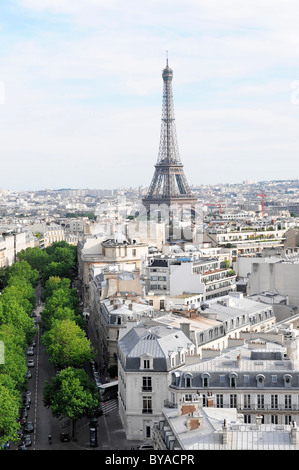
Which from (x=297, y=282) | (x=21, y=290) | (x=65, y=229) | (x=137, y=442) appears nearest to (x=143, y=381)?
(x=137, y=442)

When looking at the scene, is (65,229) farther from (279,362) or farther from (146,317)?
(279,362)

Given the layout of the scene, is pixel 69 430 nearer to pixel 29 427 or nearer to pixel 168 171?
pixel 29 427

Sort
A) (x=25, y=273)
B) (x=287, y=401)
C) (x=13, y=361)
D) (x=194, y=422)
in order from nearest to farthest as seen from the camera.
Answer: (x=194, y=422) < (x=287, y=401) < (x=13, y=361) < (x=25, y=273)

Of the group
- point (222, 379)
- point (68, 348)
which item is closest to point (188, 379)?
point (222, 379)

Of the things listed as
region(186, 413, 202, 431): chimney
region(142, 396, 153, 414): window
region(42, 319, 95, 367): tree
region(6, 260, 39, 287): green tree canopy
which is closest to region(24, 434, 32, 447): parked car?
region(142, 396, 153, 414): window

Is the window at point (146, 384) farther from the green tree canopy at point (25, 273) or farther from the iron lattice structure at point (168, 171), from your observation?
the iron lattice structure at point (168, 171)

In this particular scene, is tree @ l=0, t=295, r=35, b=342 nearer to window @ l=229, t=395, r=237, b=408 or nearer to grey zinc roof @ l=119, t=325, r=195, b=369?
grey zinc roof @ l=119, t=325, r=195, b=369

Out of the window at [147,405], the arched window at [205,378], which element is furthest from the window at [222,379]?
the window at [147,405]
